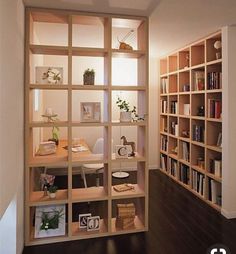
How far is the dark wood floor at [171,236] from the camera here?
240 centimetres

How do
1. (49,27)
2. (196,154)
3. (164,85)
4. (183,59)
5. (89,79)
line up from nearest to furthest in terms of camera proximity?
(89,79)
(49,27)
(196,154)
(183,59)
(164,85)

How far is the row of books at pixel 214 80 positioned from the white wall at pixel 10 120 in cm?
240

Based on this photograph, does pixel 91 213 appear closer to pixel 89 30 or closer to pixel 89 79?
pixel 89 79

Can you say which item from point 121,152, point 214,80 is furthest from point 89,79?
point 214,80

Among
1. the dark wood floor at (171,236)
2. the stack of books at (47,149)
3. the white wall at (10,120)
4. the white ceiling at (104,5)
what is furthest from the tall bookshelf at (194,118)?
the white wall at (10,120)

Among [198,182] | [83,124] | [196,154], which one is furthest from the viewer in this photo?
[196,154]

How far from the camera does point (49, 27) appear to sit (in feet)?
10.5

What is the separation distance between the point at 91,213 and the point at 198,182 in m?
1.65

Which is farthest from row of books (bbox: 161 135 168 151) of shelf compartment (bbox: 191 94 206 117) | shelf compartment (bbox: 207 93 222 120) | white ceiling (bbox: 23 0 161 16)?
white ceiling (bbox: 23 0 161 16)

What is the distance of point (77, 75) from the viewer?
512cm

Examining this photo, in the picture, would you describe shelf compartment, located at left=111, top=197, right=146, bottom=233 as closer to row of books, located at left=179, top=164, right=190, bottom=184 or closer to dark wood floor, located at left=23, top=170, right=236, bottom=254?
dark wood floor, located at left=23, top=170, right=236, bottom=254

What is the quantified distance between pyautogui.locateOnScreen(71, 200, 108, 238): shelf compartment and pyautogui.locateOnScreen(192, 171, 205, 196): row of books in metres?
1.44

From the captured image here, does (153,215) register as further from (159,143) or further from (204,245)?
(159,143)

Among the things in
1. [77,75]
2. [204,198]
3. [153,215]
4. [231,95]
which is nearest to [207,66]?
[231,95]
